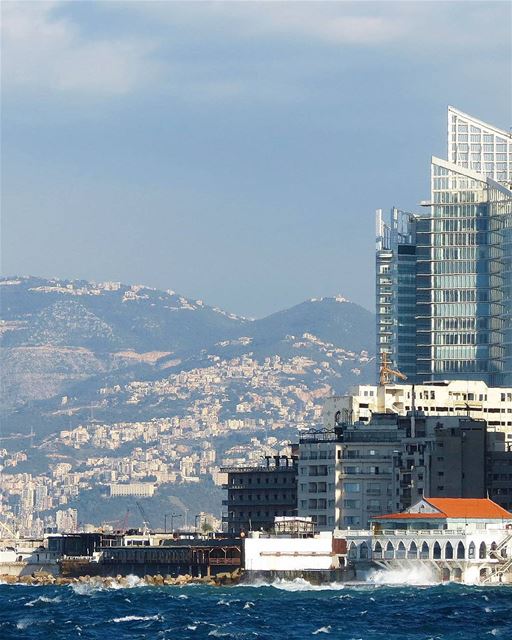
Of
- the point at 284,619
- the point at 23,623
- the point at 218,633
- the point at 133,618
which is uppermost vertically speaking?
the point at 284,619

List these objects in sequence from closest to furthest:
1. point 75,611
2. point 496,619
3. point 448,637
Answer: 1. point 448,637
2. point 496,619
3. point 75,611

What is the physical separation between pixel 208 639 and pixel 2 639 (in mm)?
14793

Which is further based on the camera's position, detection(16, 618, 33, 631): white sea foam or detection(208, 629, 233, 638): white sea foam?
detection(16, 618, 33, 631): white sea foam

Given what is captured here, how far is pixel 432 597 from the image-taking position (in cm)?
19625

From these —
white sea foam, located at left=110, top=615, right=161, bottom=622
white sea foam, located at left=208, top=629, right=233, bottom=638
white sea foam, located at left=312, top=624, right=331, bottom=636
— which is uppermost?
→ white sea foam, located at left=110, top=615, right=161, bottom=622

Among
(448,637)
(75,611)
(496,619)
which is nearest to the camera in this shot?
(448,637)

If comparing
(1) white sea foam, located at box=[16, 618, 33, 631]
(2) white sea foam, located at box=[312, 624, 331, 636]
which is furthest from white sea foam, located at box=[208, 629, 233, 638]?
(1) white sea foam, located at box=[16, 618, 33, 631]

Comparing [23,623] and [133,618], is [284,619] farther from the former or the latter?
[23,623]

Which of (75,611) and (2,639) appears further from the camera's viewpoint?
(75,611)

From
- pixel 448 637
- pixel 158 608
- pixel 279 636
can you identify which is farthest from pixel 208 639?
pixel 158 608

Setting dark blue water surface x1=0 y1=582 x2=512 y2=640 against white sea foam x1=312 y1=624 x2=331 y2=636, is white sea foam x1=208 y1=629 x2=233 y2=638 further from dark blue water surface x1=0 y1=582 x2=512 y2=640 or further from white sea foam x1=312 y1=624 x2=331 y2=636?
white sea foam x1=312 y1=624 x2=331 y2=636

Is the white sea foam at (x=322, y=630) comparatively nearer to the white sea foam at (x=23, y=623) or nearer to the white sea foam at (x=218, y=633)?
the white sea foam at (x=218, y=633)

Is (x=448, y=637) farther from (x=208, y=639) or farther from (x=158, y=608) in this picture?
(x=158, y=608)

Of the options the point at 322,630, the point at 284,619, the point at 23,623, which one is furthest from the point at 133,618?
the point at 322,630
